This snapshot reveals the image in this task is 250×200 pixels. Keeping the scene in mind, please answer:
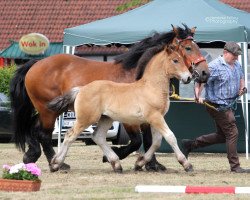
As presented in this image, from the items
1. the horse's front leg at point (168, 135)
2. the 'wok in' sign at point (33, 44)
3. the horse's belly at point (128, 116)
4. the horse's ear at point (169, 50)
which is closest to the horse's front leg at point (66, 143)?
the horse's belly at point (128, 116)

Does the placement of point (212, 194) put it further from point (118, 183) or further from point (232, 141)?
point (232, 141)

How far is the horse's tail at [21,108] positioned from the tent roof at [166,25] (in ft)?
9.89

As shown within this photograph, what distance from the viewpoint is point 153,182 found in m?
12.6

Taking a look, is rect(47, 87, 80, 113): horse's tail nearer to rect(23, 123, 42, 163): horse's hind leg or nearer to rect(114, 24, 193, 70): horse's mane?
rect(114, 24, 193, 70): horse's mane

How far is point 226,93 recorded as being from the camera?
14.4m

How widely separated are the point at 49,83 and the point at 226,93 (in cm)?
265

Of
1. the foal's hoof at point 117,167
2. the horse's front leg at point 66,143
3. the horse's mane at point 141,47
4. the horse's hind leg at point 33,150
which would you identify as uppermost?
the horse's mane at point 141,47

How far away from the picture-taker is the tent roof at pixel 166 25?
18.2 metres

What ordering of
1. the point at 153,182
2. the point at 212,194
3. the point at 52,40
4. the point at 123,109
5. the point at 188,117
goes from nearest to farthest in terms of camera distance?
1. the point at 212,194
2. the point at 153,182
3. the point at 123,109
4. the point at 188,117
5. the point at 52,40

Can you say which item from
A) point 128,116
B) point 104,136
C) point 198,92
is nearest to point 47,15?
point 198,92

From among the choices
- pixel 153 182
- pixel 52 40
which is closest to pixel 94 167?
pixel 153 182

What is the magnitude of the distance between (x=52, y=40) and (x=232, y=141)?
76.0 feet

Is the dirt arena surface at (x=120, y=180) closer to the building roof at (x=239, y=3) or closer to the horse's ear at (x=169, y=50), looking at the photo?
the horse's ear at (x=169, y=50)

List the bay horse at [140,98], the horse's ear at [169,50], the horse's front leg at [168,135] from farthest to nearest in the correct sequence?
the horse's ear at [169,50] < the bay horse at [140,98] < the horse's front leg at [168,135]
